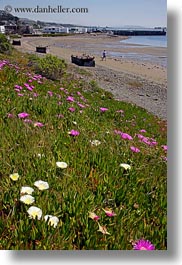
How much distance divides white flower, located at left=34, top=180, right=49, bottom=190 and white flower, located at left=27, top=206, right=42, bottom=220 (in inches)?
4.2

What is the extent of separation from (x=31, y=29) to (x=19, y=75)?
3.58 ft

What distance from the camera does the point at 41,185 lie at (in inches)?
54.8

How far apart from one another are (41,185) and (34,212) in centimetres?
14

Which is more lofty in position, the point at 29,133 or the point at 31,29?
the point at 31,29

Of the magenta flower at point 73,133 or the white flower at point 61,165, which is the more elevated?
the magenta flower at point 73,133

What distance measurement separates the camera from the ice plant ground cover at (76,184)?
129 centimetres

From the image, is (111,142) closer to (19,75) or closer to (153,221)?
(153,221)

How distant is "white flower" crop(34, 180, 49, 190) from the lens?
54.3 inches

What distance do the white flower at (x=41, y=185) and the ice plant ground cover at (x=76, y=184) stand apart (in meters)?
0.02

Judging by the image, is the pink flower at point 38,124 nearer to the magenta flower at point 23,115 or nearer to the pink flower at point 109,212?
the magenta flower at point 23,115

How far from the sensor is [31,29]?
2104mm

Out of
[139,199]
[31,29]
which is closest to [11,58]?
[31,29]

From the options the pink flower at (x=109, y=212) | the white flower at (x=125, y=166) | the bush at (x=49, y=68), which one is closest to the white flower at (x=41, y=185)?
the pink flower at (x=109, y=212)

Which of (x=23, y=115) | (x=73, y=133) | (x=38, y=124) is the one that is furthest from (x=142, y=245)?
(x=23, y=115)
